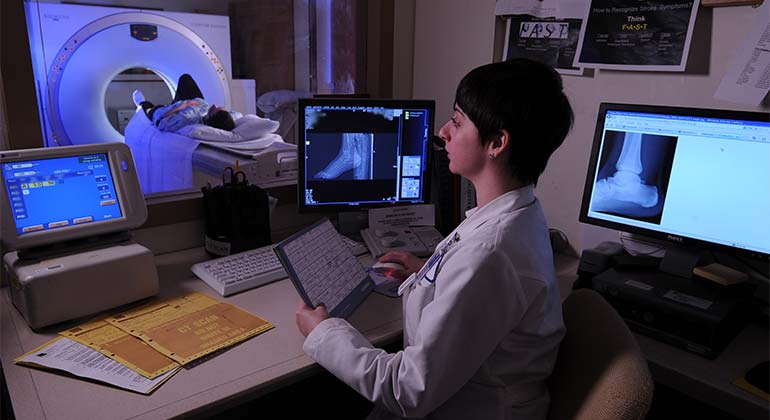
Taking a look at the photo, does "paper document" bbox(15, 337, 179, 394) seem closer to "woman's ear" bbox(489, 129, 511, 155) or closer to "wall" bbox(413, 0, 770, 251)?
"woman's ear" bbox(489, 129, 511, 155)

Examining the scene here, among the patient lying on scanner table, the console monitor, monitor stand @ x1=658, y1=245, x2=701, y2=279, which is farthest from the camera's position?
the patient lying on scanner table

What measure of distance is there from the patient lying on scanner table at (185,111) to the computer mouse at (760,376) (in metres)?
2.08

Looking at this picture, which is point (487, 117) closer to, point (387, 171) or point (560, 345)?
point (560, 345)

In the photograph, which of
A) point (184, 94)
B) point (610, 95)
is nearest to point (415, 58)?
point (610, 95)

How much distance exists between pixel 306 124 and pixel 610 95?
36.2 inches

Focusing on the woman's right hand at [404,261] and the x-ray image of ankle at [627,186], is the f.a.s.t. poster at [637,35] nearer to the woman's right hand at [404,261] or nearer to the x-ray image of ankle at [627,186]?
the x-ray image of ankle at [627,186]

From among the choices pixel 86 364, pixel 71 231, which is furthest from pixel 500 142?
pixel 71 231

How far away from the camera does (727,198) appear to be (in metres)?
1.27

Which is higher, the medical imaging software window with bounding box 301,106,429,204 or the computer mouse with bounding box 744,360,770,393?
the medical imaging software window with bounding box 301,106,429,204

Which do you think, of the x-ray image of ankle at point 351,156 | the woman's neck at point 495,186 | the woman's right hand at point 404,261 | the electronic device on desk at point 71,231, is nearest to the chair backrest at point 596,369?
the woman's neck at point 495,186

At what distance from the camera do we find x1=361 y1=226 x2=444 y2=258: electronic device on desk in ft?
5.47

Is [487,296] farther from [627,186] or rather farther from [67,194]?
[67,194]

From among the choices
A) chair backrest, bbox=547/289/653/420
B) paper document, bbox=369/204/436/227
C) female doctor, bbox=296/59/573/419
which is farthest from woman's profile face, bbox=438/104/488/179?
paper document, bbox=369/204/436/227

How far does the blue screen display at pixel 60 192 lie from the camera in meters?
1.21
